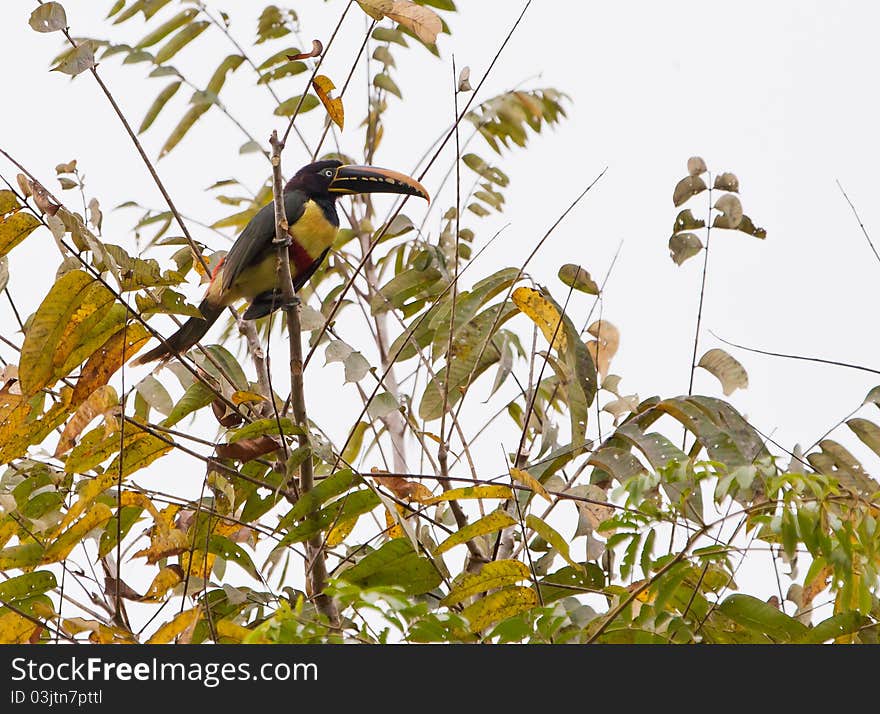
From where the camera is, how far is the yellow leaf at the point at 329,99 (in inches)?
108

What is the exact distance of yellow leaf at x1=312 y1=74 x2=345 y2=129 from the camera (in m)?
2.75

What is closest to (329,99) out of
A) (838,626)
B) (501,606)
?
(501,606)

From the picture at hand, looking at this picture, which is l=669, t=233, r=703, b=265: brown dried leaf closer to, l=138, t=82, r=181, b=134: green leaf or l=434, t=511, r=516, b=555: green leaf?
l=434, t=511, r=516, b=555: green leaf

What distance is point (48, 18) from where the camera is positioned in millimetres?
2467

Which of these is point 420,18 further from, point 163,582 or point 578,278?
point 163,582

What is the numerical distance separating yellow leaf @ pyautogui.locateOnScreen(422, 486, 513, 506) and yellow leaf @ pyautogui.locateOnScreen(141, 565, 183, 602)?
0.71 meters

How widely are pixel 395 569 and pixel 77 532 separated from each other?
70 centimetres

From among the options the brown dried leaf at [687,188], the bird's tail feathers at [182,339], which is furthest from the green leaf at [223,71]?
the brown dried leaf at [687,188]

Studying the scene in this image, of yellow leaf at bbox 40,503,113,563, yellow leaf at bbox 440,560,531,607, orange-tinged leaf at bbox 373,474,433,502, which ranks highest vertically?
orange-tinged leaf at bbox 373,474,433,502

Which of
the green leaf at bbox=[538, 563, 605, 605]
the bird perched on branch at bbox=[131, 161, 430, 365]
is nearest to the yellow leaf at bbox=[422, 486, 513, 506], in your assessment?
the green leaf at bbox=[538, 563, 605, 605]

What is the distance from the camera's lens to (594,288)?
3094 millimetres

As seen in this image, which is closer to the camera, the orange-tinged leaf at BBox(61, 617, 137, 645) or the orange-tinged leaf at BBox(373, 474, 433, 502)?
the orange-tinged leaf at BBox(61, 617, 137, 645)
